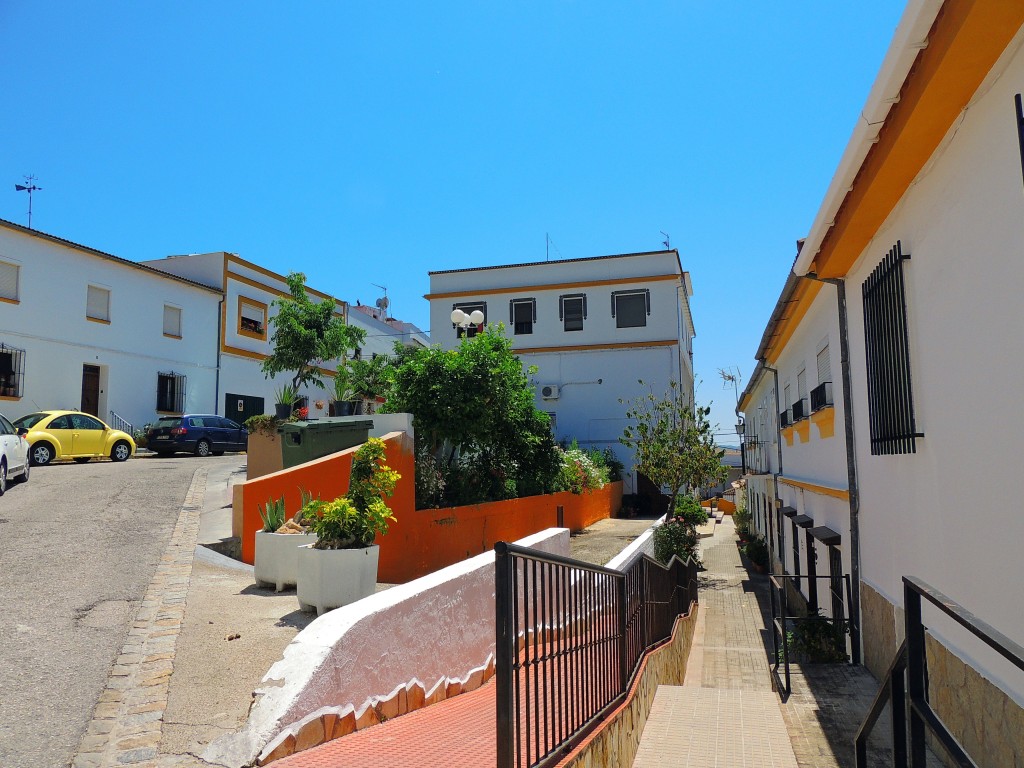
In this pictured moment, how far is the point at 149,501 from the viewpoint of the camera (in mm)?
11758

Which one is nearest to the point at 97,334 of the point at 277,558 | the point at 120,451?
the point at 120,451

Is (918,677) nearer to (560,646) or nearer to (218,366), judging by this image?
(560,646)

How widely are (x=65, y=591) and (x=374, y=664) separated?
370 cm

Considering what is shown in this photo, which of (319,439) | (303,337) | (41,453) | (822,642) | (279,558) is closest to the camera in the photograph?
(279,558)

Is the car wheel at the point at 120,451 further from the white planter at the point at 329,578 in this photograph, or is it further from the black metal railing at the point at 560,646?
the black metal railing at the point at 560,646

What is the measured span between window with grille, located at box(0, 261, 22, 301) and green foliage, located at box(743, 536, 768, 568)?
21993 millimetres

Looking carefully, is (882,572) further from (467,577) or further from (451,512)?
(451,512)

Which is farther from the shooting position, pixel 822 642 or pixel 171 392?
pixel 171 392

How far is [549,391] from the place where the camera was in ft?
93.8

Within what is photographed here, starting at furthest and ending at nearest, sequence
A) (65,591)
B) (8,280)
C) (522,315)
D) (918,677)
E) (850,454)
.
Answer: (522,315), (8,280), (850,454), (65,591), (918,677)

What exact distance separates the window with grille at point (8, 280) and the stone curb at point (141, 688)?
17.7 metres

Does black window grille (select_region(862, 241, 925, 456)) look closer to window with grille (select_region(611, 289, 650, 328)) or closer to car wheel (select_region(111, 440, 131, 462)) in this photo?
car wheel (select_region(111, 440, 131, 462))

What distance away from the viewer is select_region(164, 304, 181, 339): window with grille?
2666 centimetres

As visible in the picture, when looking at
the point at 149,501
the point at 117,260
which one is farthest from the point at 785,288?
the point at 117,260
